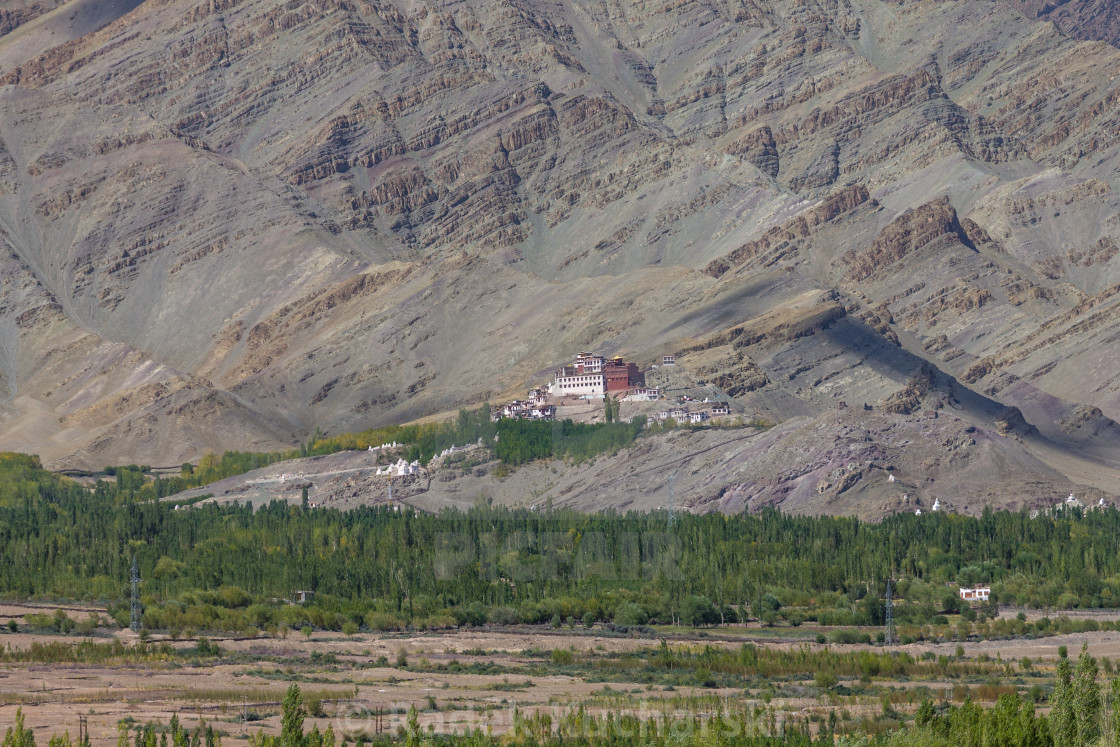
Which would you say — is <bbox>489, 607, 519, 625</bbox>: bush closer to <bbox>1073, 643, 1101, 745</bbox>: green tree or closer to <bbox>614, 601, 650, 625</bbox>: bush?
<bbox>614, 601, 650, 625</bbox>: bush

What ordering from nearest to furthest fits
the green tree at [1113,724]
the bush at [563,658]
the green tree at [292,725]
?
the green tree at [1113,724]
the green tree at [292,725]
the bush at [563,658]

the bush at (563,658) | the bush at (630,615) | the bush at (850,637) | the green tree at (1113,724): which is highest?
the bush at (630,615)

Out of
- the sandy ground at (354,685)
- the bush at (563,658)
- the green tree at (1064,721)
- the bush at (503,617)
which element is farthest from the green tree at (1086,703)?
the bush at (503,617)

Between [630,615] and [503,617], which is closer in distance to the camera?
[630,615]

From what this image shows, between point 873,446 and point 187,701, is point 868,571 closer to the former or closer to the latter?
point 873,446

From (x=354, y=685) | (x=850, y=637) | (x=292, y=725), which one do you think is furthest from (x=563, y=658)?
(x=292, y=725)

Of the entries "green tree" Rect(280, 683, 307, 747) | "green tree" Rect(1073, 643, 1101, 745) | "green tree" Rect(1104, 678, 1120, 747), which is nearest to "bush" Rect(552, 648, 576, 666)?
"green tree" Rect(280, 683, 307, 747)

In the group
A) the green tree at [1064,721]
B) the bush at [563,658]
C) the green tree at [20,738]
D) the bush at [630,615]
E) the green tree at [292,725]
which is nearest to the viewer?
the green tree at [20,738]

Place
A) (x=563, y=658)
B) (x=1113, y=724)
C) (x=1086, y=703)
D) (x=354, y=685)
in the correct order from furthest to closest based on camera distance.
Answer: (x=563, y=658), (x=354, y=685), (x=1086, y=703), (x=1113, y=724)

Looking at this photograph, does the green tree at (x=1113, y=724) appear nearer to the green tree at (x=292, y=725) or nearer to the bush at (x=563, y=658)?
the green tree at (x=292, y=725)

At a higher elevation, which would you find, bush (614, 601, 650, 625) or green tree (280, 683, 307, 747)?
bush (614, 601, 650, 625)

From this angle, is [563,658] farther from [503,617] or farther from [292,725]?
[292,725]
